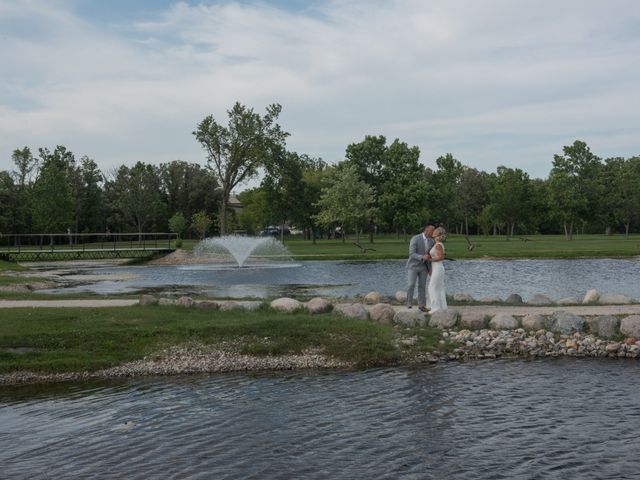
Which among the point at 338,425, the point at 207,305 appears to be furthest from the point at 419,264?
the point at 338,425

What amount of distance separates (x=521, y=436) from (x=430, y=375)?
3.72 m

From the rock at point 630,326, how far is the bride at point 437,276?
4.22 meters

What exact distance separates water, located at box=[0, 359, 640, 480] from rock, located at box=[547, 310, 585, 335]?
184 cm

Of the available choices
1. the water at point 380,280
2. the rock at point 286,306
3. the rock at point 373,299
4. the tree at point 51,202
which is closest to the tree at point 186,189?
the tree at point 51,202

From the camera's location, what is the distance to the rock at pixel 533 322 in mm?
16219

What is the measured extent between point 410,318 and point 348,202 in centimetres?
5591

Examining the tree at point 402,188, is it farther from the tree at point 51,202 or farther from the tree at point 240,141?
the tree at point 51,202

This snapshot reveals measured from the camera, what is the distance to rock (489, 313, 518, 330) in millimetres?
16317

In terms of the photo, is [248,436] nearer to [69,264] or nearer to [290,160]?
[69,264]

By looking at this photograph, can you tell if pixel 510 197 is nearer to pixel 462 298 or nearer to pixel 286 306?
pixel 462 298

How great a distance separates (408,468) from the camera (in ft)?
28.9

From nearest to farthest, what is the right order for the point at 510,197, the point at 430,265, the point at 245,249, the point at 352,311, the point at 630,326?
the point at 630,326
the point at 352,311
the point at 430,265
the point at 245,249
the point at 510,197

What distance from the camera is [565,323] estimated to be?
16.1 m

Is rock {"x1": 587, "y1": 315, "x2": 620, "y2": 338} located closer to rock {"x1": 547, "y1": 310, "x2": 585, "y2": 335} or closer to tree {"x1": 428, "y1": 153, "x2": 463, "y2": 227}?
rock {"x1": 547, "y1": 310, "x2": 585, "y2": 335}
